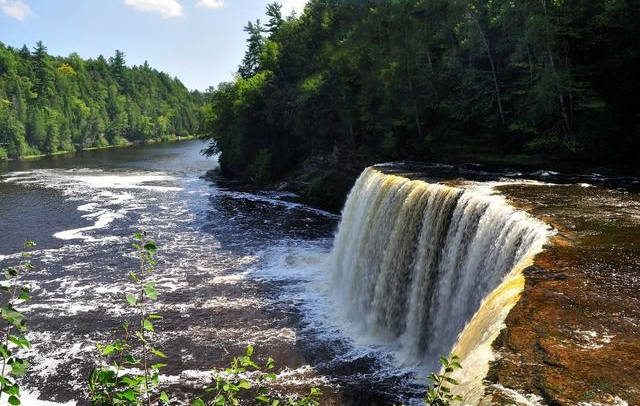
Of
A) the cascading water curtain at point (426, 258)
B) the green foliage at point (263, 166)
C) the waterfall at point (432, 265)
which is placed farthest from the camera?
the green foliage at point (263, 166)

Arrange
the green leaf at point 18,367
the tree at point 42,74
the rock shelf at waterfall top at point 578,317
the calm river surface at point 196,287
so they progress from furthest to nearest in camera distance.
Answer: the tree at point 42,74 < the calm river surface at point 196,287 < the rock shelf at waterfall top at point 578,317 < the green leaf at point 18,367

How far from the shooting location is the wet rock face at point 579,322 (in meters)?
5.30

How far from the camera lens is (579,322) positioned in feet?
22.6

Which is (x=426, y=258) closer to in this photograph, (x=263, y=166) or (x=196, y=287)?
(x=196, y=287)

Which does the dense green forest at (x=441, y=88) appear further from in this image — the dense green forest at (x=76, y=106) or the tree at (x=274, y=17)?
the dense green forest at (x=76, y=106)

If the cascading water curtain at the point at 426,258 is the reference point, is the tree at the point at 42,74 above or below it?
above

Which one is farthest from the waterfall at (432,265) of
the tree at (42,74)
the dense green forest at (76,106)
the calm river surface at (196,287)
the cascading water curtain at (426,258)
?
the tree at (42,74)

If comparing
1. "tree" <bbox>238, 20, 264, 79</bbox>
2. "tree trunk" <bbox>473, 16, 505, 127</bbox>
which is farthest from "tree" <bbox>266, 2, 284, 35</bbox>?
"tree trunk" <bbox>473, 16, 505, 127</bbox>

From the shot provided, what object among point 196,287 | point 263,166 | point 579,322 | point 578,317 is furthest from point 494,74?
point 579,322

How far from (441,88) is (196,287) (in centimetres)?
2041

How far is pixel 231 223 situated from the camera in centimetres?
3238

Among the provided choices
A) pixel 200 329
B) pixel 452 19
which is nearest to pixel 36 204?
pixel 200 329

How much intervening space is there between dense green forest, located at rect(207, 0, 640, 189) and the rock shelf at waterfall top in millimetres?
11209

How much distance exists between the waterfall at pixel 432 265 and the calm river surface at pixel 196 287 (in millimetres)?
1145
